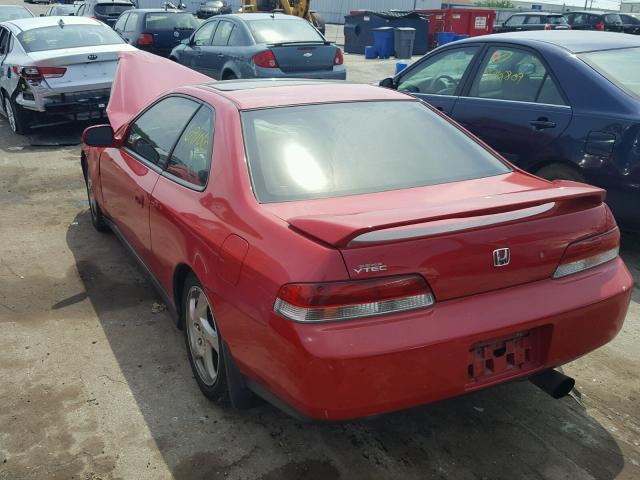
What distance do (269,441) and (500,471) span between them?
1.02 metres

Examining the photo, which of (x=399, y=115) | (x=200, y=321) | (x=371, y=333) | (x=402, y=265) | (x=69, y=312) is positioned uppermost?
(x=399, y=115)

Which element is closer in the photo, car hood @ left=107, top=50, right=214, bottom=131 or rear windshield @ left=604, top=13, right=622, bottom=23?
car hood @ left=107, top=50, right=214, bottom=131

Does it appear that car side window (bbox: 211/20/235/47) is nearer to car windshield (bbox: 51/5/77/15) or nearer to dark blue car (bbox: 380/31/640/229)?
dark blue car (bbox: 380/31/640/229)

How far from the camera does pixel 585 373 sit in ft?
11.6

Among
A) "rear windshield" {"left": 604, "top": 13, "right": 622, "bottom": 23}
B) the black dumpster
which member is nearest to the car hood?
the black dumpster

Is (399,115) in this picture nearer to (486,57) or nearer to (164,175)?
(164,175)

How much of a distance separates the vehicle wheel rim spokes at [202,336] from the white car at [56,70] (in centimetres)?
661

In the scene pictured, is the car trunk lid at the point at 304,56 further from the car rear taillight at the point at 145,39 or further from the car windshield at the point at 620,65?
the car windshield at the point at 620,65

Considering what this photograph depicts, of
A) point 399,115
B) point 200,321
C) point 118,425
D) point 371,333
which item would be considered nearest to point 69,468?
point 118,425

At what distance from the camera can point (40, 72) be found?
8.80 m

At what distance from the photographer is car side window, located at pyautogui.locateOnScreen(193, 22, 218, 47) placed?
1143 centimetres

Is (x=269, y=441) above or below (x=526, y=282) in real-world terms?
below

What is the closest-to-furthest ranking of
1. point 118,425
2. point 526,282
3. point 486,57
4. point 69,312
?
1. point 526,282
2. point 118,425
3. point 69,312
4. point 486,57

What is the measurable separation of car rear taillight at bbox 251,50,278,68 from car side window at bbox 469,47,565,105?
4776mm
